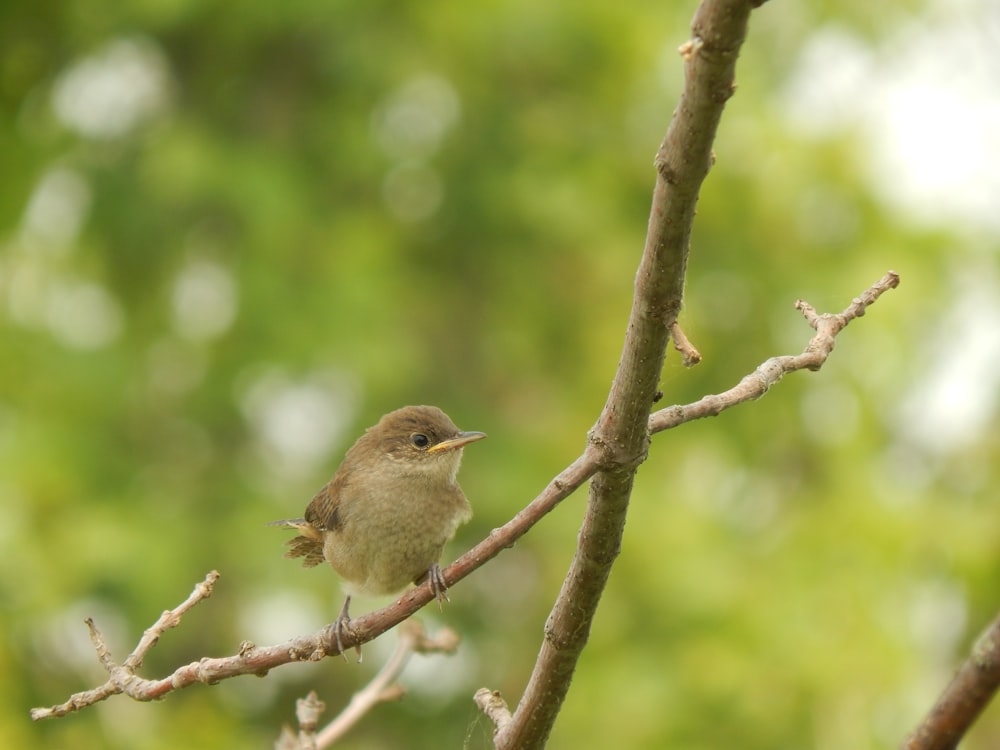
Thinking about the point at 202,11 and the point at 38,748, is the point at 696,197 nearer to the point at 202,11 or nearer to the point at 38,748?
the point at 38,748

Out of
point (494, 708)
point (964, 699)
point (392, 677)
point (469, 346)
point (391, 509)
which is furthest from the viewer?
point (469, 346)

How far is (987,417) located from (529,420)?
10.1 feet

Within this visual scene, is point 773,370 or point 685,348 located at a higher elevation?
point 773,370

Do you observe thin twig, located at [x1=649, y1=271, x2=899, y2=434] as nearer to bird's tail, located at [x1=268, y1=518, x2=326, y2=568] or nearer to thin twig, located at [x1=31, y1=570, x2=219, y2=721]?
thin twig, located at [x1=31, y1=570, x2=219, y2=721]

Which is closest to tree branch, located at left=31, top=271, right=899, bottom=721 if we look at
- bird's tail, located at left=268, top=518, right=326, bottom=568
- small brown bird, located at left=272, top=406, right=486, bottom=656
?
small brown bird, located at left=272, top=406, right=486, bottom=656

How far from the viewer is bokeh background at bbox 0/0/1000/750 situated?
833 centimetres

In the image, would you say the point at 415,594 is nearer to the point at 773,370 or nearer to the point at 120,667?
the point at 120,667

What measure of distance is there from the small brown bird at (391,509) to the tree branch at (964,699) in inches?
96.0

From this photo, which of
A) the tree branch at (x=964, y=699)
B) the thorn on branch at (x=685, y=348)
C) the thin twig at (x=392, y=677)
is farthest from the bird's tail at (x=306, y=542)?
the tree branch at (x=964, y=699)

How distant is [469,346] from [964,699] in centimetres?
851

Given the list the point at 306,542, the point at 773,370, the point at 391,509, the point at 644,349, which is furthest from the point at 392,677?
the point at 644,349

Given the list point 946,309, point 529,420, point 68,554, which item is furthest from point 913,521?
point 68,554

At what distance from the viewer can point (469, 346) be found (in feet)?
33.3

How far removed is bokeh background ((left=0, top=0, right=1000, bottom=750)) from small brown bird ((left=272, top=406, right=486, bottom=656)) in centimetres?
360
